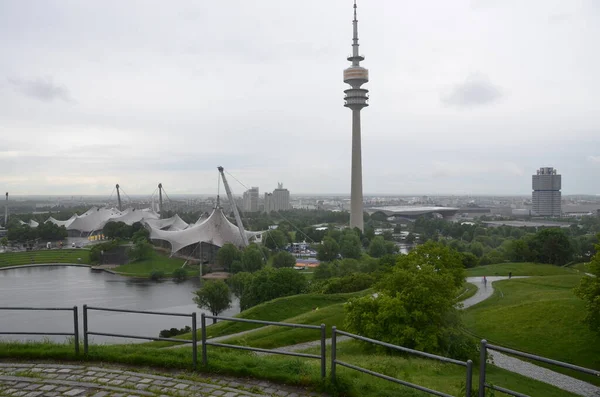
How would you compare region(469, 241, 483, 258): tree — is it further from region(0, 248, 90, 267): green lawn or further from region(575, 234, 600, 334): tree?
region(0, 248, 90, 267): green lawn

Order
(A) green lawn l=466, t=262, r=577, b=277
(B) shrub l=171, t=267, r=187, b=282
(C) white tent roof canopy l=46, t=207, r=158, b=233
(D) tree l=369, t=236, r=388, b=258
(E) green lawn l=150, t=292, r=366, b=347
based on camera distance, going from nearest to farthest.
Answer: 1. (E) green lawn l=150, t=292, r=366, b=347
2. (A) green lawn l=466, t=262, r=577, b=277
3. (B) shrub l=171, t=267, r=187, b=282
4. (D) tree l=369, t=236, r=388, b=258
5. (C) white tent roof canopy l=46, t=207, r=158, b=233

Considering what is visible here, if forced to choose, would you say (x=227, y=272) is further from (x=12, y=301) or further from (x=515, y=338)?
(x=515, y=338)

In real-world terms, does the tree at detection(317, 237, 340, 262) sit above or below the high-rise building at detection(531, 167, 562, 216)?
below

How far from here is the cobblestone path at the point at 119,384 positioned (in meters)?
5.51

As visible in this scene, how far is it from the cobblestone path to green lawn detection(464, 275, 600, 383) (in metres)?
14.8

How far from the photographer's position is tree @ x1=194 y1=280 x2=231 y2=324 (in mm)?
30156

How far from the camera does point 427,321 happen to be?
1414 centimetres

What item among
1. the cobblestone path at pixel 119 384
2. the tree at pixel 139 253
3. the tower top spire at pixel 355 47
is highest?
the tower top spire at pixel 355 47

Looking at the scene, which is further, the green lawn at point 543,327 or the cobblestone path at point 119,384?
the green lawn at point 543,327

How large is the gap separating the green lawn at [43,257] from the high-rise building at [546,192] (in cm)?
13370

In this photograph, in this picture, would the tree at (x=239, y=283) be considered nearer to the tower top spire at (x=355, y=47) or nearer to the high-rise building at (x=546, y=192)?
the tower top spire at (x=355, y=47)

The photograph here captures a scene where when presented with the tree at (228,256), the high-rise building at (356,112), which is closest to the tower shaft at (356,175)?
the high-rise building at (356,112)

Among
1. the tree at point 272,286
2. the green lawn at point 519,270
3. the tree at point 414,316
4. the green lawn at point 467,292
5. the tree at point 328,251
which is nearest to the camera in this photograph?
the tree at point 414,316

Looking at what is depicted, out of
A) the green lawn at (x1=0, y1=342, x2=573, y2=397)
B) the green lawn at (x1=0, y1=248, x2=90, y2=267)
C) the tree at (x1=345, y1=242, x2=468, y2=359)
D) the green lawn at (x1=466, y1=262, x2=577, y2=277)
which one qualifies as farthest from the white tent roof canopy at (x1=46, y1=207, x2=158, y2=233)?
the green lawn at (x1=0, y1=342, x2=573, y2=397)
